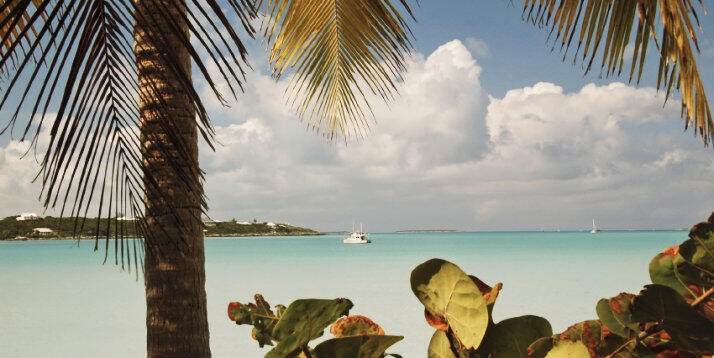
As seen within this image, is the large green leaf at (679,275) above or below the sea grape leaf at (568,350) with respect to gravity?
above

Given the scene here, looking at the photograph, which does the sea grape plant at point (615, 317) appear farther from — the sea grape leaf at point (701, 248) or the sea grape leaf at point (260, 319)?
the sea grape leaf at point (260, 319)

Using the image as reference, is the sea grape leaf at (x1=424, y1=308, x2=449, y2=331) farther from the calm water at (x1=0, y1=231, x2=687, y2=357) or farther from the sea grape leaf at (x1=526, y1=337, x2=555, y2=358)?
the calm water at (x1=0, y1=231, x2=687, y2=357)

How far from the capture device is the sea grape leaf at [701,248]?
23 centimetres

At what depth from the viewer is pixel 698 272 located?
0.81 feet

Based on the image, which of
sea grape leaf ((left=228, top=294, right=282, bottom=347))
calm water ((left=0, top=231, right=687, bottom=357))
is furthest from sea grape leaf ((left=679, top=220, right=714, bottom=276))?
calm water ((left=0, top=231, right=687, bottom=357))

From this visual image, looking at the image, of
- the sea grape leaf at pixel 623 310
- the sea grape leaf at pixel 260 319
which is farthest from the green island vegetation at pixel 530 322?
the sea grape leaf at pixel 260 319

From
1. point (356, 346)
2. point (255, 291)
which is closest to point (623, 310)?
point (356, 346)

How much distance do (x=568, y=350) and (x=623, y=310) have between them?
6cm

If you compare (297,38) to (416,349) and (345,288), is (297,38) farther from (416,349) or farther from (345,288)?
(345,288)

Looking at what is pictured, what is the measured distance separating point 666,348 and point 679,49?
8.67ft

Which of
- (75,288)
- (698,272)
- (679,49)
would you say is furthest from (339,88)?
(75,288)

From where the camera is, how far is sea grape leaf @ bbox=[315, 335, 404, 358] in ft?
0.72

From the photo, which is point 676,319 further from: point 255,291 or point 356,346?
point 255,291

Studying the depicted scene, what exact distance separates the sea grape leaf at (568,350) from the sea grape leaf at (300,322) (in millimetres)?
107
